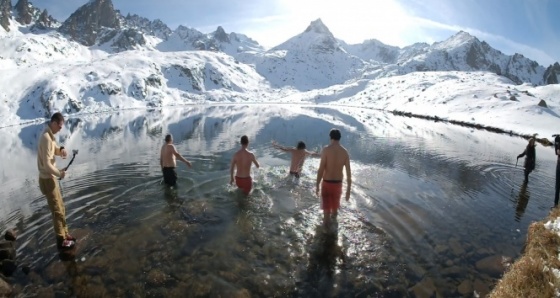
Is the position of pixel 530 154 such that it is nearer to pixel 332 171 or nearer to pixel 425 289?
pixel 332 171

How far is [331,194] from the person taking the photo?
11820 millimetres

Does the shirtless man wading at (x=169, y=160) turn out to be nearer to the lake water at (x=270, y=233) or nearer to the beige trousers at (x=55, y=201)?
the lake water at (x=270, y=233)

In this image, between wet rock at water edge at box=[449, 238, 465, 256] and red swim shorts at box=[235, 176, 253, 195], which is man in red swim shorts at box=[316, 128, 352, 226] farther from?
red swim shorts at box=[235, 176, 253, 195]

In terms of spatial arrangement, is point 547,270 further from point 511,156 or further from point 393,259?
point 511,156

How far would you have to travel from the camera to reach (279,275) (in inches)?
366

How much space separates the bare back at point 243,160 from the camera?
14564mm

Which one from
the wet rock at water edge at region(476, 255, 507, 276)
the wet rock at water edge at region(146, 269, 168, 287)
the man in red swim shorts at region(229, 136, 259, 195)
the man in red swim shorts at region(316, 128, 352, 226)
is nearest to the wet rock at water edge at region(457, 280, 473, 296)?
the wet rock at water edge at region(476, 255, 507, 276)

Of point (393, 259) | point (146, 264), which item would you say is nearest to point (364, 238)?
point (393, 259)

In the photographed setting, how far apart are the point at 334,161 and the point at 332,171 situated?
14.9 inches

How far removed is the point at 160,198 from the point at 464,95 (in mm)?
97196

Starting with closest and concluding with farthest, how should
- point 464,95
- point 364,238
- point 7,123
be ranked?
point 364,238
point 7,123
point 464,95

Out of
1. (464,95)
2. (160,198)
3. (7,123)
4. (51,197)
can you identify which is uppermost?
(464,95)

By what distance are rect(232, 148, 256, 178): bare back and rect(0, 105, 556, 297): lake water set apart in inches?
54.9

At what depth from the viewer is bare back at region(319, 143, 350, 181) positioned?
11328mm
